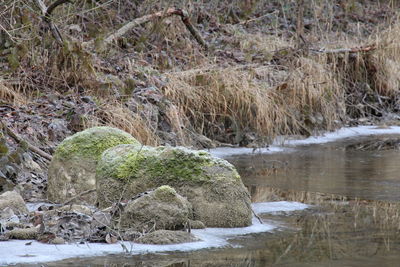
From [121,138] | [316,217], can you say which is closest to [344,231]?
[316,217]

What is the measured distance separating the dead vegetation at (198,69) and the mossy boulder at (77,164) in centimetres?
209

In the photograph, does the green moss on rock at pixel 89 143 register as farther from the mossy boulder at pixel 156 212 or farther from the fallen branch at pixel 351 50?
the fallen branch at pixel 351 50

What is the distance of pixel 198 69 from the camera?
456 inches

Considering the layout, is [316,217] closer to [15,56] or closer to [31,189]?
[31,189]

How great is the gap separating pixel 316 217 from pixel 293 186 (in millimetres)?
1681

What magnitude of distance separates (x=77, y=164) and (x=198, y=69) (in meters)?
4.99

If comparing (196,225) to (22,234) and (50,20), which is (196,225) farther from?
(50,20)

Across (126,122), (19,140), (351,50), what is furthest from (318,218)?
(351,50)

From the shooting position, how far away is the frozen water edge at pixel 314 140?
10.7m

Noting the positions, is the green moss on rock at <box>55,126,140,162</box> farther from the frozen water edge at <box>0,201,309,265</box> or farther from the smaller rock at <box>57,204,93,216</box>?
the frozen water edge at <box>0,201,309,265</box>

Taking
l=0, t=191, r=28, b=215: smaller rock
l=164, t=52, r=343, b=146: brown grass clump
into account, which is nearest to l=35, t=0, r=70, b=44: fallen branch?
l=164, t=52, r=343, b=146: brown grass clump

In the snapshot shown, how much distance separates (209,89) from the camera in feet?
36.5

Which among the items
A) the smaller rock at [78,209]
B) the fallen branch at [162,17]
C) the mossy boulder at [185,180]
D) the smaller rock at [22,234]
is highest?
the fallen branch at [162,17]

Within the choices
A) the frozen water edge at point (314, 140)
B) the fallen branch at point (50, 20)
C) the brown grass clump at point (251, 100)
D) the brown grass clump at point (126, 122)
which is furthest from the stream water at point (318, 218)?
the fallen branch at point (50, 20)
